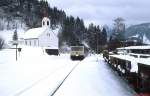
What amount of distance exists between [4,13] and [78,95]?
185355mm

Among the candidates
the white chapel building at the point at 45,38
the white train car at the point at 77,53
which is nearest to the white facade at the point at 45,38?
the white chapel building at the point at 45,38

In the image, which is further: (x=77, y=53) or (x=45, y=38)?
(x=45, y=38)

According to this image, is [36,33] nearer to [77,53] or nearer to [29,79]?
[77,53]

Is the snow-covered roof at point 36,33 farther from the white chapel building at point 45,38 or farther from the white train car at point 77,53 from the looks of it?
the white train car at point 77,53

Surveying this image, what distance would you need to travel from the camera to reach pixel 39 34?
112m

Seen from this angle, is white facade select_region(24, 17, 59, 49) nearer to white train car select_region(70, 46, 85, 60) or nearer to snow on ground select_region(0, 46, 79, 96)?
white train car select_region(70, 46, 85, 60)

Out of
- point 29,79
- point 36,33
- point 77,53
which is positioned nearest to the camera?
point 29,79

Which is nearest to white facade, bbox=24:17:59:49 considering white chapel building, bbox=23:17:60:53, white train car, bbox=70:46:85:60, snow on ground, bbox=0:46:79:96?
white chapel building, bbox=23:17:60:53

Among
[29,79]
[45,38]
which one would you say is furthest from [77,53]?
[45,38]

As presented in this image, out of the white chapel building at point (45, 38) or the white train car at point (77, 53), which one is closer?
the white train car at point (77, 53)

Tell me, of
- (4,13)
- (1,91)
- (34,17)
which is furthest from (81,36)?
(1,91)

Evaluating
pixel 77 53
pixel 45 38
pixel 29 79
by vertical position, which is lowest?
pixel 29 79

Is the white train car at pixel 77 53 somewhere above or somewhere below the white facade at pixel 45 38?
below

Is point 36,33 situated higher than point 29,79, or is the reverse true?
point 36,33
